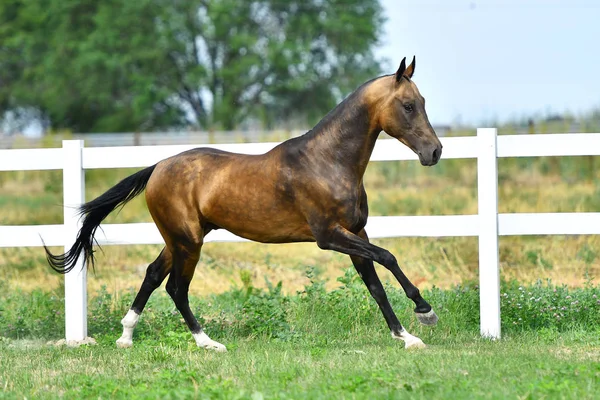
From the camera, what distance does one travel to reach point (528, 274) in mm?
9805

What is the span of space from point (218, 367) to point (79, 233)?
2.09 meters

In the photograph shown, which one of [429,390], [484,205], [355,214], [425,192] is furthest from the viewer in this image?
[425,192]

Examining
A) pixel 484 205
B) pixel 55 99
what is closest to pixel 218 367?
pixel 484 205

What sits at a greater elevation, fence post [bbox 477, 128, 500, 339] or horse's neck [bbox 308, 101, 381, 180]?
horse's neck [bbox 308, 101, 381, 180]

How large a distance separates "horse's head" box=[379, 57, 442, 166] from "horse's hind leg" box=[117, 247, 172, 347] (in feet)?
6.92

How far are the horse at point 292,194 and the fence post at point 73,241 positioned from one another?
0.18 m

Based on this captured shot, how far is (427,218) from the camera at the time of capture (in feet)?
24.1

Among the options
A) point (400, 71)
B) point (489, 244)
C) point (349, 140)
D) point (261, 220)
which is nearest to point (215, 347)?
point (261, 220)

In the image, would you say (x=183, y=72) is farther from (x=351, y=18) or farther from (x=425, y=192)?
(x=425, y=192)

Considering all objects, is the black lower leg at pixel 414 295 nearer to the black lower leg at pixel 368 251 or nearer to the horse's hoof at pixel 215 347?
the black lower leg at pixel 368 251

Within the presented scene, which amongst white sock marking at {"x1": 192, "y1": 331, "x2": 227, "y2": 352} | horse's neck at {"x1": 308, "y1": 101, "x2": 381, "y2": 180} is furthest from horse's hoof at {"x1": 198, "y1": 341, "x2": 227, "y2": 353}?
horse's neck at {"x1": 308, "y1": 101, "x2": 381, "y2": 180}

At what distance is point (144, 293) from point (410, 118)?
2508 mm

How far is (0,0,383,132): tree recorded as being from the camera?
36.5 m

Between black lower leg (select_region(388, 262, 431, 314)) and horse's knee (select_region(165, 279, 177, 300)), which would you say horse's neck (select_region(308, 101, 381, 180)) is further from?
horse's knee (select_region(165, 279, 177, 300))
